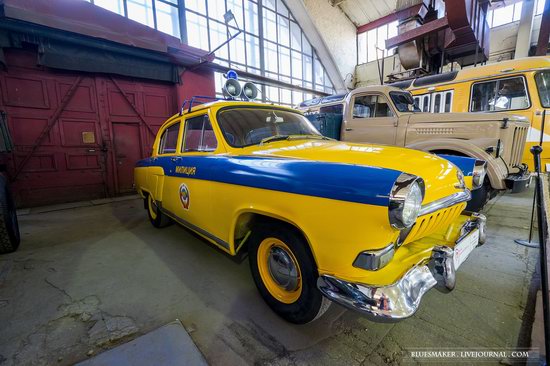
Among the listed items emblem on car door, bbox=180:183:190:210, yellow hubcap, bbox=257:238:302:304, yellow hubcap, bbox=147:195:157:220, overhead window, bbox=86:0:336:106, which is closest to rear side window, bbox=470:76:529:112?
yellow hubcap, bbox=257:238:302:304

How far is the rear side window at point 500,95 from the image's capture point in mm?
5141

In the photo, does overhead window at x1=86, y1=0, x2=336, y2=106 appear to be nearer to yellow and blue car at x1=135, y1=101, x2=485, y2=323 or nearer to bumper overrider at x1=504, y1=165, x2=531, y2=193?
yellow and blue car at x1=135, y1=101, x2=485, y2=323

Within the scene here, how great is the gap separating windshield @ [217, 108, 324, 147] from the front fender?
7.60 feet

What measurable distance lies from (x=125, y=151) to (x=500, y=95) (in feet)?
31.2

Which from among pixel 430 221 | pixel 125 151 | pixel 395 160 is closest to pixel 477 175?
pixel 430 221

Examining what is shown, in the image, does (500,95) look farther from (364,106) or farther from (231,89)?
(231,89)

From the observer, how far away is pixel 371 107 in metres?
4.88

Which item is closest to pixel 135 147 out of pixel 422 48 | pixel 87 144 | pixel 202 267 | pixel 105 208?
pixel 87 144

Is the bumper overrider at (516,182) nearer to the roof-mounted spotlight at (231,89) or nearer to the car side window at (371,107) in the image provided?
the car side window at (371,107)

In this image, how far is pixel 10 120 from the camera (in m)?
5.59

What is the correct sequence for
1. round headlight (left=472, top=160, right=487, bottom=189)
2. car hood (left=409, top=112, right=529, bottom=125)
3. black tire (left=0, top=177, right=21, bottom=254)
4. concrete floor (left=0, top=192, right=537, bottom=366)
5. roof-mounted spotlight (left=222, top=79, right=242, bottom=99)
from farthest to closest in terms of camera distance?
roof-mounted spotlight (left=222, top=79, right=242, bottom=99), car hood (left=409, top=112, right=529, bottom=125), black tire (left=0, top=177, right=21, bottom=254), round headlight (left=472, top=160, right=487, bottom=189), concrete floor (left=0, top=192, right=537, bottom=366)

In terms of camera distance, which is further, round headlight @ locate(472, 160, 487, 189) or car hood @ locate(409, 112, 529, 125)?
car hood @ locate(409, 112, 529, 125)

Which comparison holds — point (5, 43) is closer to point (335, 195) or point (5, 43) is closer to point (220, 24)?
point (335, 195)

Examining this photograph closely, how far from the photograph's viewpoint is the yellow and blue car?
4.19ft
